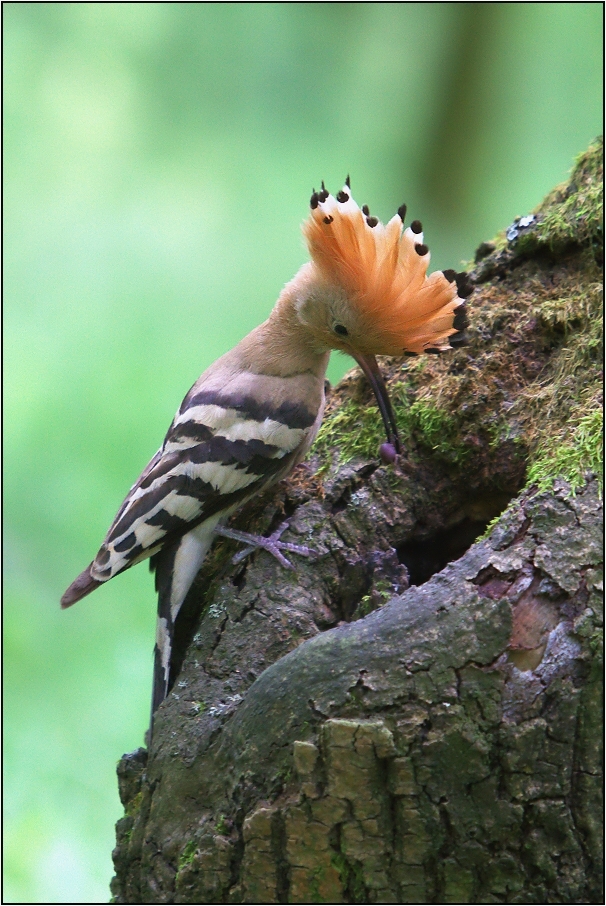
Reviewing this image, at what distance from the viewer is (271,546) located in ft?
6.03

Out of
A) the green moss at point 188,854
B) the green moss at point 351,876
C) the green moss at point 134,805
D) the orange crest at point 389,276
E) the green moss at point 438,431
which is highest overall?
the orange crest at point 389,276

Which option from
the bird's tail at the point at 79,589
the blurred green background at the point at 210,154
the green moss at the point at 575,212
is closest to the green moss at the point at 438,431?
the green moss at the point at 575,212

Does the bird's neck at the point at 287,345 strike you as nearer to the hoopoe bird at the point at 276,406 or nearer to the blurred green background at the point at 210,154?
the hoopoe bird at the point at 276,406

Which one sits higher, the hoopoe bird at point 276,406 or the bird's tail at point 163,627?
the hoopoe bird at point 276,406

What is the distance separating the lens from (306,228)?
2.04 m

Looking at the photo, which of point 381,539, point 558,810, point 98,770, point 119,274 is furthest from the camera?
point 119,274

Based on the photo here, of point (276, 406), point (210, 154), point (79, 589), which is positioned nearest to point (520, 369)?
point (276, 406)

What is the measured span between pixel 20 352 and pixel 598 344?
3.02 m

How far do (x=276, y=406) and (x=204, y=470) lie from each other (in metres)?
0.25

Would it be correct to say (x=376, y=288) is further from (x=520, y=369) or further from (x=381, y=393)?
(x=520, y=369)

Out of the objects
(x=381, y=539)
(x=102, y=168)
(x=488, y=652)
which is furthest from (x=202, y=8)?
(x=488, y=652)

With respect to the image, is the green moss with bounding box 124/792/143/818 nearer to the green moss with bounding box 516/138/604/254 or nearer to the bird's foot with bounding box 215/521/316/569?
the bird's foot with bounding box 215/521/316/569

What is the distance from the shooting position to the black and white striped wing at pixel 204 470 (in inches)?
76.9

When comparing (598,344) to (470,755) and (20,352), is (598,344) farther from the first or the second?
(20,352)
